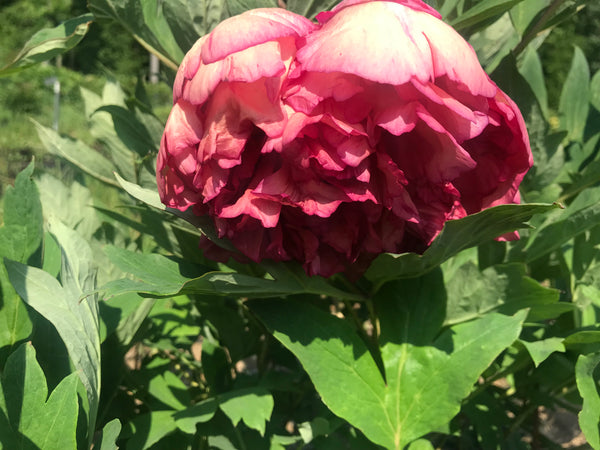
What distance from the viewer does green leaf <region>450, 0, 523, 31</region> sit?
46 centimetres

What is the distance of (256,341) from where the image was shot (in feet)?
2.27

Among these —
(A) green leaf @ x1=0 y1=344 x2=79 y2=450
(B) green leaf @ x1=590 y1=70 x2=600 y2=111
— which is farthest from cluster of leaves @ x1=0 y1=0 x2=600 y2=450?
(B) green leaf @ x1=590 y1=70 x2=600 y2=111

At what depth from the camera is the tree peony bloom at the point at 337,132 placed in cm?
36

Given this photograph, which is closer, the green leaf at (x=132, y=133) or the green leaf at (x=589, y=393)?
the green leaf at (x=589, y=393)

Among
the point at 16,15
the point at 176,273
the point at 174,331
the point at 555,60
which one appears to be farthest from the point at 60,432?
the point at 16,15

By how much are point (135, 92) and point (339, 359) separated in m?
0.37

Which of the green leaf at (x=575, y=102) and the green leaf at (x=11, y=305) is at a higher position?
the green leaf at (x=575, y=102)

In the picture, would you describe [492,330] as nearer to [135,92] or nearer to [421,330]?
[421,330]

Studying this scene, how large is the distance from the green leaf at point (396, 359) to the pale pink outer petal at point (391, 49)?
7.6 inches

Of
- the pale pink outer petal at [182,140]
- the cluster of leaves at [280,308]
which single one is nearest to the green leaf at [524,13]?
the cluster of leaves at [280,308]

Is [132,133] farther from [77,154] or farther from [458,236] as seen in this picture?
[458,236]

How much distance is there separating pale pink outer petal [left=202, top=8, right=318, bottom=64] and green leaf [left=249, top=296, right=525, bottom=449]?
0.64 ft

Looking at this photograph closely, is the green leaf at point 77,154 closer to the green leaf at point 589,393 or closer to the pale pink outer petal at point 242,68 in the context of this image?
the pale pink outer petal at point 242,68

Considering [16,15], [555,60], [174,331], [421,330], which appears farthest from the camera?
[16,15]
